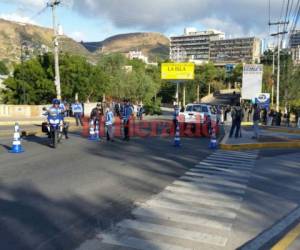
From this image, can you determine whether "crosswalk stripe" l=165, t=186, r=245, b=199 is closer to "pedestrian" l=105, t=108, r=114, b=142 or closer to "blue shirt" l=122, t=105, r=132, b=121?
"pedestrian" l=105, t=108, r=114, b=142

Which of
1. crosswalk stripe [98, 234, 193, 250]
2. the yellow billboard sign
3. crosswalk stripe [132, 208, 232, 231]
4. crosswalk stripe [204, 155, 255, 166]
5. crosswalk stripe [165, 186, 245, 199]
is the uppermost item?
the yellow billboard sign

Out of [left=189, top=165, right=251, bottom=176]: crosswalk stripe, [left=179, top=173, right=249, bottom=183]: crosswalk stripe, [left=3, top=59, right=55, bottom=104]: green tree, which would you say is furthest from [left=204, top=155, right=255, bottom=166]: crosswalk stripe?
[left=3, top=59, right=55, bottom=104]: green tree

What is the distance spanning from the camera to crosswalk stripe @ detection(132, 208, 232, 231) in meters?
7.29

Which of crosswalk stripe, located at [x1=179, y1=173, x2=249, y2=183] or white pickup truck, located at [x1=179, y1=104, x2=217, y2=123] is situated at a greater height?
white pickup truck, located at [x1=179, y1=104, x2=217, y2=123]

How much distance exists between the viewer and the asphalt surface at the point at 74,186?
6.57 metres

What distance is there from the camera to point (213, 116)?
2783 cm

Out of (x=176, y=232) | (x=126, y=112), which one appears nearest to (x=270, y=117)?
(x=126, y=112)

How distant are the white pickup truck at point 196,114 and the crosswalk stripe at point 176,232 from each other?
64.3 feet

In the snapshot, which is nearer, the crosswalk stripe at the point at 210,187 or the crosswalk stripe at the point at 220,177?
the crosswalk stripe at the point at 210,187

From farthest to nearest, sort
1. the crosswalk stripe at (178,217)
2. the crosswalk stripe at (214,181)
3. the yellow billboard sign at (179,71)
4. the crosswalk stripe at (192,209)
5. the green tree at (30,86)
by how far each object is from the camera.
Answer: the yellow billboard sign at (179,71), the green tree at (30,86), the crosswalk stripe at (214,181), the crosswalk stripe at (192,209), the crosswalk stripe at (178,217)

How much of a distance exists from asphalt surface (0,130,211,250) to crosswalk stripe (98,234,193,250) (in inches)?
12.5

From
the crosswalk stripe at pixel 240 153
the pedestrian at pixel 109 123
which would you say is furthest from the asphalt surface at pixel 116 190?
the pedestrian at pixel 109 123

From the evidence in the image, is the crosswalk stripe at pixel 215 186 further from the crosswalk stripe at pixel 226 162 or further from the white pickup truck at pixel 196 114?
the white pickup truck at pixel 196 114

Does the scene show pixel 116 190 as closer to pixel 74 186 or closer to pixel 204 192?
pixel 74 186
